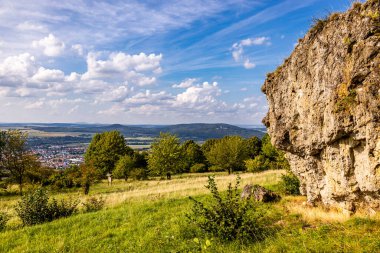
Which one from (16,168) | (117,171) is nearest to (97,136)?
(117,171)

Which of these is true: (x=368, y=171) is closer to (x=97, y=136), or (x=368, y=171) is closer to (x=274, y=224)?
(x=274, y=224)

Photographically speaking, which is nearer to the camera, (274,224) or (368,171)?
(368,171)

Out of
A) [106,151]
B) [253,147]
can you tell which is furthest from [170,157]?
[253,147]

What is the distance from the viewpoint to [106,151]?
209 feet

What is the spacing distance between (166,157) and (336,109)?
145 ft

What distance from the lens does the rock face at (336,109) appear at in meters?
9.17

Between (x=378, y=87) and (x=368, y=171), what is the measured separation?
2.61m

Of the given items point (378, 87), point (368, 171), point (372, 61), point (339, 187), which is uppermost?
point (372, 61)

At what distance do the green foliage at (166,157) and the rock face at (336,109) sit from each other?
1576 inches

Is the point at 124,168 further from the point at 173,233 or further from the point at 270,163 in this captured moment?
the point at 173,233

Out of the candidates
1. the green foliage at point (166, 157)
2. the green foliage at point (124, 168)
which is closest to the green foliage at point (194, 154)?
the green foliage at point (166, 157)

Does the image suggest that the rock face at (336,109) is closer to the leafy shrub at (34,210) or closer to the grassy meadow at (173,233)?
the grassy meadow at (173,233)

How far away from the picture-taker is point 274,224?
10.8 metres

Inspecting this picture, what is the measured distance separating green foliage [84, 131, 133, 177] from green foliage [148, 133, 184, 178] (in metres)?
11.8
